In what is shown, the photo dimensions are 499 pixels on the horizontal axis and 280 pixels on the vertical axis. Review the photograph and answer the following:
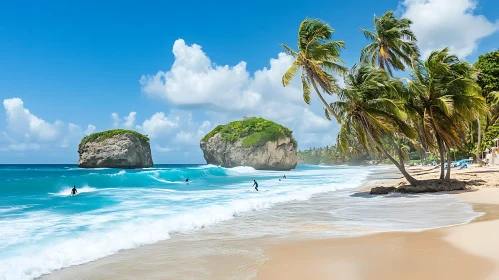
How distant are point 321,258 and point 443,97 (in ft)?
52.1

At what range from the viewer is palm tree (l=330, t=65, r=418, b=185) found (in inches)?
754

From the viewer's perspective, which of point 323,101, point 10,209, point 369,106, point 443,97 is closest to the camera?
point 10,209

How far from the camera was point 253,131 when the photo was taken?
79.4 m

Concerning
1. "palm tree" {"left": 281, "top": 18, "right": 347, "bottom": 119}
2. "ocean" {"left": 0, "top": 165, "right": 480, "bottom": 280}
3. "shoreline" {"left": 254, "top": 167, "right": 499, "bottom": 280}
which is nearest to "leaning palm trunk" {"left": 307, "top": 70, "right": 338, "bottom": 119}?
"palm tree" {"left": 281, "top": 18, "right": 347, "bottom": 119}

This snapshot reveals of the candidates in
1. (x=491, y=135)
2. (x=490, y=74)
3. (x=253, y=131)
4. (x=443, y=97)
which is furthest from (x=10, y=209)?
(x=253, y=131)

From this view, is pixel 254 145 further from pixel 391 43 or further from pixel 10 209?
pixel 10 209

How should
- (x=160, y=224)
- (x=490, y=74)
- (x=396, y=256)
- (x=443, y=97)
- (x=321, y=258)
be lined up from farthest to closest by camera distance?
1. (x=490, y=74)
2. (x=443, y=97)
3. (x=160, y=224)
4. (x=321, y=258)
5. (x=396, y=256)

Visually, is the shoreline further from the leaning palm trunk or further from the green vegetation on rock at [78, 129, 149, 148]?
the green vegetation on rock at [78, 129, 149, 148]

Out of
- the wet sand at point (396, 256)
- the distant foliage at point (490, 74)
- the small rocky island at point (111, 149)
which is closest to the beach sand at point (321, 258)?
the wet sand at point (396, 256)

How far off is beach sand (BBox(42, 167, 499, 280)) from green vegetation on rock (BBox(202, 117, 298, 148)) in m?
68.2

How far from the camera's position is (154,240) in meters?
9.17

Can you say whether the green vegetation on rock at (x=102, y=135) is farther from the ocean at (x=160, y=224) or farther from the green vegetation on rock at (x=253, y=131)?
the ocean at (x=160, y=224)

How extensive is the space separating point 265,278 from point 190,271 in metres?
1.47

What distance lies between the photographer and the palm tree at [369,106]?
1914 centimetres
